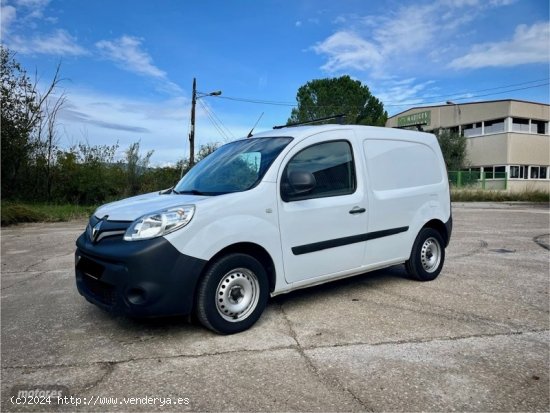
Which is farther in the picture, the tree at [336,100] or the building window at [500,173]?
the tree at [336,100]

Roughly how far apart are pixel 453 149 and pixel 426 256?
3393 centimetres

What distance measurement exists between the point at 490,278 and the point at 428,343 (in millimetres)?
2852

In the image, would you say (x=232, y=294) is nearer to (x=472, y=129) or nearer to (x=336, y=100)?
(x=472, y=129)

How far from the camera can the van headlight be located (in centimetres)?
352

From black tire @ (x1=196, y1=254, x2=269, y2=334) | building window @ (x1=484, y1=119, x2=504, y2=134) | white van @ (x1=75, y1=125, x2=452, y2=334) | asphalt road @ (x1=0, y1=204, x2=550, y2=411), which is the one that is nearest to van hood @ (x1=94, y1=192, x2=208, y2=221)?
white van @ (x1=75, y1=125, x2=452, y2=334)

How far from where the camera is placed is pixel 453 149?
36781 mm

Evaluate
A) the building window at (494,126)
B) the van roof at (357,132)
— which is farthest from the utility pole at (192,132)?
the building window at (494,126)

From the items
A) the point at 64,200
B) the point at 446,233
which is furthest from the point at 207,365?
the point at 64,200

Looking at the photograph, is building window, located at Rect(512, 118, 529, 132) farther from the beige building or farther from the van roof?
the van roof

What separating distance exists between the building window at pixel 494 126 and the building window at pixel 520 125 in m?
0.85

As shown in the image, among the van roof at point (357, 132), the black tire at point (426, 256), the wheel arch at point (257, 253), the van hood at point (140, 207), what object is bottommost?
the black tire at point (426, 256)

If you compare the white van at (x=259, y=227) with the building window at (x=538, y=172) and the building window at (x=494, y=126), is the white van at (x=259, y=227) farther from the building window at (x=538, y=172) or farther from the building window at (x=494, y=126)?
the building window at (x=538, y=172)

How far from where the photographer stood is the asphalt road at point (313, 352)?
281 centimetres

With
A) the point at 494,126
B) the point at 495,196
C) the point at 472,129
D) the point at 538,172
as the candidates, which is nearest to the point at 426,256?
the point at 495,196
